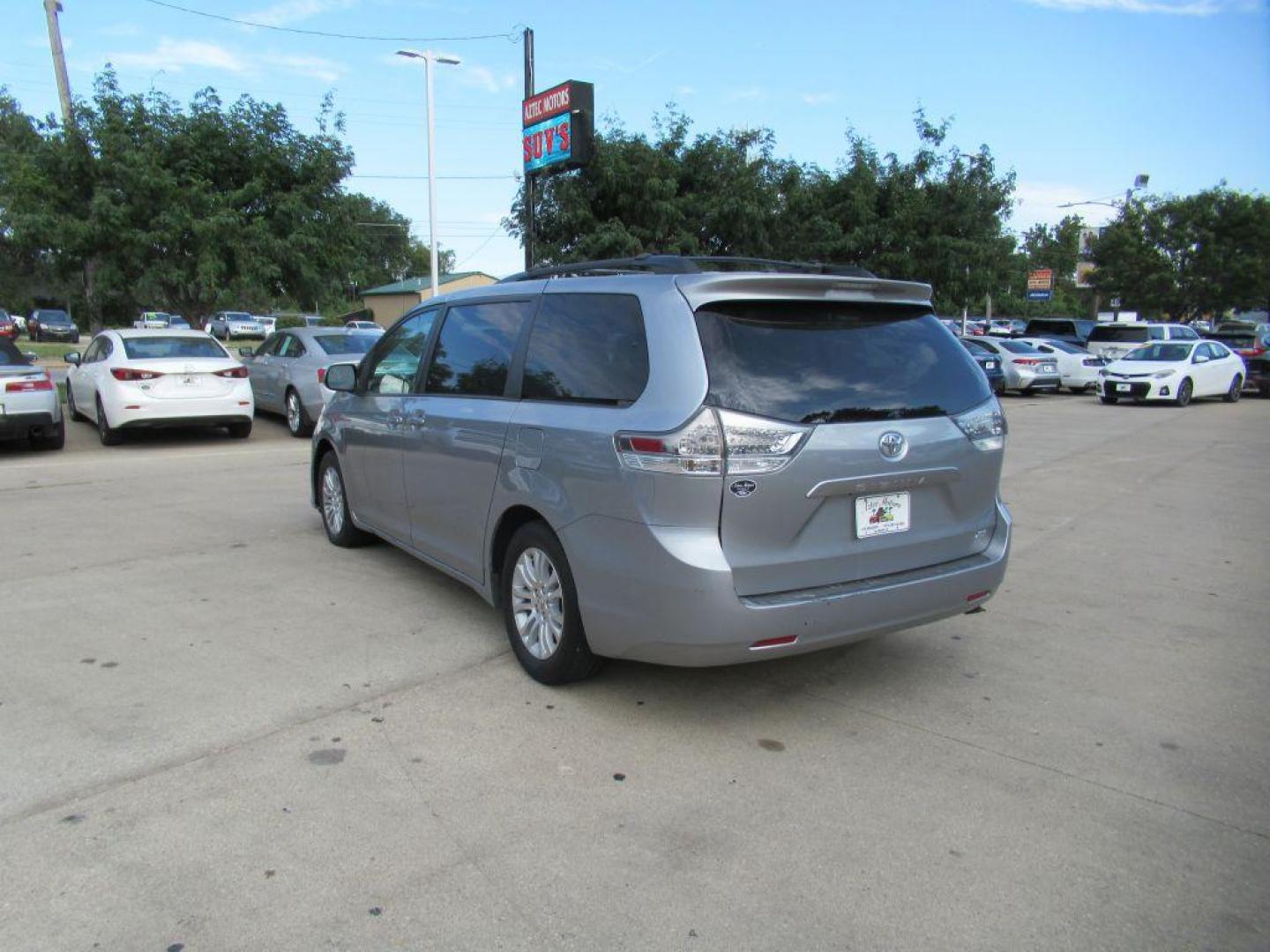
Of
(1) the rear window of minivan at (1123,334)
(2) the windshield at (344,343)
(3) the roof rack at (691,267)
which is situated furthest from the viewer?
(1) the rear window of minivan at (1123,334)

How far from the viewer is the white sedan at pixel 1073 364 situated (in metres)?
24.0

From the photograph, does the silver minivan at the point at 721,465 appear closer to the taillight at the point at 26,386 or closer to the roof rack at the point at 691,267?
the roof rack at the point at 691,267

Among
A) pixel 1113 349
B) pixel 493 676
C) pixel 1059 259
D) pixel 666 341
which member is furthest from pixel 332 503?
pixel 1059 259

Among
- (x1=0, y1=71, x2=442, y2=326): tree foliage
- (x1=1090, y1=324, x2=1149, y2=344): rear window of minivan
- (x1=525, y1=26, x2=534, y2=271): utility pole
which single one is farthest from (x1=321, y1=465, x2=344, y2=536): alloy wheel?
(x1=1090, y1=324, x2=1149, y2=344): rear window of minivan

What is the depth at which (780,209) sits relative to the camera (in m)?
21.5

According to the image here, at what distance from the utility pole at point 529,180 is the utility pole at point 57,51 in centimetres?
801

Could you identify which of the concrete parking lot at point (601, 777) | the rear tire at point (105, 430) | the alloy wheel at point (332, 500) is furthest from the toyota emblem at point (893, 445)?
the rear tire at point (105, 430)

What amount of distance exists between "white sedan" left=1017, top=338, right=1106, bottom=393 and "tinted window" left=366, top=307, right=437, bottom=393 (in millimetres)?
21720

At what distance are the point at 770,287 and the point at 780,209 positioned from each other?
62.1 ft

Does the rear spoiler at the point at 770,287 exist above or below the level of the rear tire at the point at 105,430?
above

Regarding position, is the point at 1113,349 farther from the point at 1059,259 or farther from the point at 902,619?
the point at 1059,259

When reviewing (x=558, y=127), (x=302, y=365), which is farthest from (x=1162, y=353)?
(x=302, y=365)

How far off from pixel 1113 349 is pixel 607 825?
2817cm

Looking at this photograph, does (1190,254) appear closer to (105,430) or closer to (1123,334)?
(1123,334)
